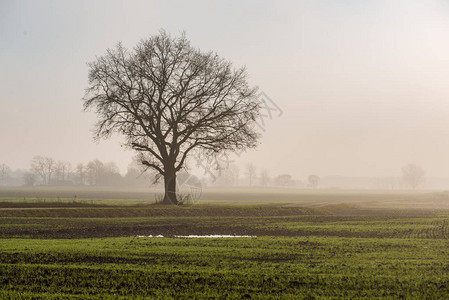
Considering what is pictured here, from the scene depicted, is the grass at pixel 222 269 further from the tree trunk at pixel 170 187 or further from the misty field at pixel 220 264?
the tree trunk at pixel 170 187

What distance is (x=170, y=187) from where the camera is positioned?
5681 cm

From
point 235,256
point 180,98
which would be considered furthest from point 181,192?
point 235,256

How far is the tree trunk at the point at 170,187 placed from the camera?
56516 millimetres

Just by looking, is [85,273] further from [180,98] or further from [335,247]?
[180,98]

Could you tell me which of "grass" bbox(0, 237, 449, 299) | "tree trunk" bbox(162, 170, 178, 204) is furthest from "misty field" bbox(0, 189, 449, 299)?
"tree trunk" bbox(162, 170, 178, 204)

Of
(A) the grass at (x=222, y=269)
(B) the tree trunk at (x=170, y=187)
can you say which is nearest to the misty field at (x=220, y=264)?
(A) the grass at (x=222, y=269)

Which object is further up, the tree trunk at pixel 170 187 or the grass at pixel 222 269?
the tree trunk at pixel 170 187

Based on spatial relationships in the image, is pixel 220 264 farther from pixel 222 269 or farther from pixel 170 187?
pixel 170 187

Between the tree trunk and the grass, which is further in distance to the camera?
the tree trunk

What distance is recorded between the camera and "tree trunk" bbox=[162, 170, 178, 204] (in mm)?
56516

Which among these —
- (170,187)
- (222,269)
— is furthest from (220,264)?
(170,187)

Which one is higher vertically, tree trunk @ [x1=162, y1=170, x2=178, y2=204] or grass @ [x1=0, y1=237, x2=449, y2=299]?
tree trunk @ [x1=162, y1=170, x2=178, y2=204]

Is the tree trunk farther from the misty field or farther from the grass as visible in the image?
the grass

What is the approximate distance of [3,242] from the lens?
83.9ft
